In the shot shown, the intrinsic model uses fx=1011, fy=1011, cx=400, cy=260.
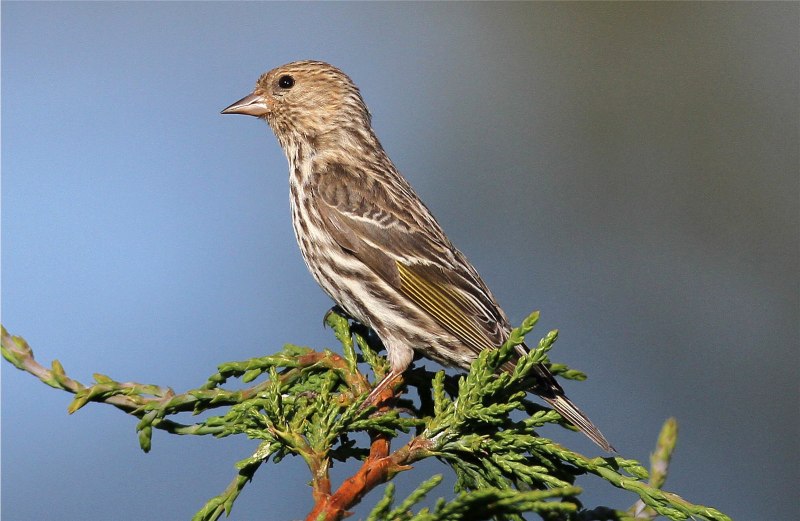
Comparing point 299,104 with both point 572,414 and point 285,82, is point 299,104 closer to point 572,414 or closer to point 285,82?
point 285,82

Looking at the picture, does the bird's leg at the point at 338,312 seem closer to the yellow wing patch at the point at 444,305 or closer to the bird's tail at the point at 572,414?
the yellow wing patch at the point at 444,305

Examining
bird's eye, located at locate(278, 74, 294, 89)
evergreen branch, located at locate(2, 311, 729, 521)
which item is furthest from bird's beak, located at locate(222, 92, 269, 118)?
evergreen branch, located at locate(2, 311, 729, 521)

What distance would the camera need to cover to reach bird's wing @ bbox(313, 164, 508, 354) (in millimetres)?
4293

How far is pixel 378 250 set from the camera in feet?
14.7

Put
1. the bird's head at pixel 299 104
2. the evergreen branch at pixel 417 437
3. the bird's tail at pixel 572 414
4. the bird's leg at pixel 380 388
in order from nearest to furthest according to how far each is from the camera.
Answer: the evergreen branch at pixel 417 437, the bird's leg at pixel 380 388, the bird's tail at pixel 572 414, the bird's head at pixel 299 104

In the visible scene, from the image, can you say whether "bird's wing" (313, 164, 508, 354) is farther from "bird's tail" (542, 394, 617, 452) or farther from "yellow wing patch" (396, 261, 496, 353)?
"bird's tail" (542, 394, 617, 452)

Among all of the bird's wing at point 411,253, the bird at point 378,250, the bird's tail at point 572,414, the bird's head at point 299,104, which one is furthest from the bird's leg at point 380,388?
the bird's head at point 299,104

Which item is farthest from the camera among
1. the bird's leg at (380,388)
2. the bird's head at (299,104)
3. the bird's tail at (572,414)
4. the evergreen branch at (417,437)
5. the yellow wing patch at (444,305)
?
the bird's head at (299,104)

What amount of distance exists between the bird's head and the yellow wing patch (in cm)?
109

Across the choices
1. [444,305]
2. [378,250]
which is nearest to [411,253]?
[378,250]

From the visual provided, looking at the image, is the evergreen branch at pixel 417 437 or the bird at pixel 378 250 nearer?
the evergreen branch at pixel 417 437

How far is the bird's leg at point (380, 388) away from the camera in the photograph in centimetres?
363

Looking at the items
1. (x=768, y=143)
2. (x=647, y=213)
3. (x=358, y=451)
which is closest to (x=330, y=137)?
(x=358, y=451)

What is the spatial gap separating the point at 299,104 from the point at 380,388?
2.01 m
